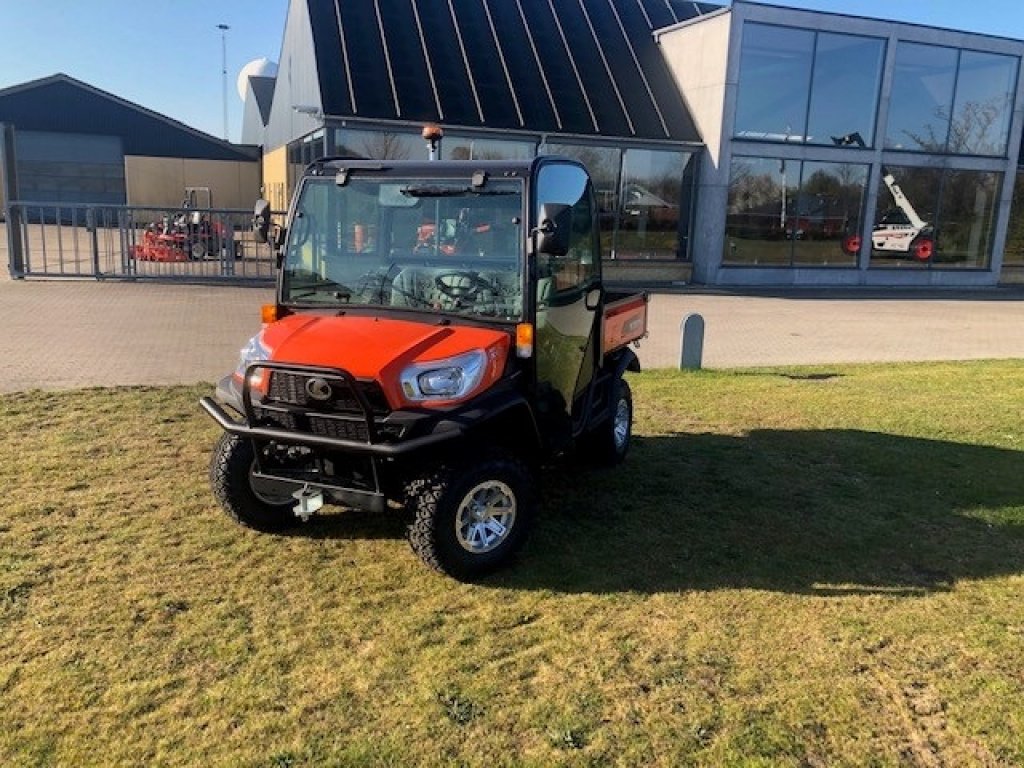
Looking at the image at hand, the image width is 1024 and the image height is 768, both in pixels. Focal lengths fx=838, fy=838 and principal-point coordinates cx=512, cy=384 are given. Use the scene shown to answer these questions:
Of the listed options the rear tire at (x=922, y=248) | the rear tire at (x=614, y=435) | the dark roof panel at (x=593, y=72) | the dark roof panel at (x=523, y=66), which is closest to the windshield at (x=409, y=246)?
the rear tire at (x=614, y=435)

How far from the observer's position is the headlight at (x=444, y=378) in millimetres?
3787

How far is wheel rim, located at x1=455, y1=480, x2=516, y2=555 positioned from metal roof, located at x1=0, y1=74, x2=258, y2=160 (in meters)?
40.2

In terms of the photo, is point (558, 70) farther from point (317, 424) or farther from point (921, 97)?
point (317, 424)

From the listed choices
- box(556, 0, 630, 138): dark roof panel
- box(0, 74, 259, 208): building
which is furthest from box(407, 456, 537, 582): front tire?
box(0, 74, 259, 208): building

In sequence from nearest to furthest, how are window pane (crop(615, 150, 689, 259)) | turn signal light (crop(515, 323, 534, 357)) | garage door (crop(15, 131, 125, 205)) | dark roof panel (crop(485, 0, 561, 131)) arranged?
turn signal light (crop(515, 323, 534, 357)) < dark roof panel (crop(485, 0, 561, 131)) < window pane (crop(615, 150, 689, 259)) < garage door (crop(15, 131, 125, 205))

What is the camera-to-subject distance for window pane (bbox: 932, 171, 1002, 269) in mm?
21734

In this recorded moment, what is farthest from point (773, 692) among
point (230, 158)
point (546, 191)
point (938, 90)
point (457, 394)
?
point (230, 158)

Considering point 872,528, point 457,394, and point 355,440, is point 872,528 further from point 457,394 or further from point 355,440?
point 355,440

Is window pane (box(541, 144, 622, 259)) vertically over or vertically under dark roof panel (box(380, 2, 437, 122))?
under

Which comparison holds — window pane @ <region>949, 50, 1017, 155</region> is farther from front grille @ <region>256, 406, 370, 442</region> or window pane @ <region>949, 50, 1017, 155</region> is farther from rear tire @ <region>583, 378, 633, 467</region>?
front grille @ <region>256, 406, 370, 442</region>

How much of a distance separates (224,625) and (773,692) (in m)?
2.25

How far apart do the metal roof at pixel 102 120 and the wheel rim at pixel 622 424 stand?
3863cm

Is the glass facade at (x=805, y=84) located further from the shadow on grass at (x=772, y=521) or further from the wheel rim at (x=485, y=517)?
the wheel rim at (x=485, y=517)

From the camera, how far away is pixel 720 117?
758 inches
